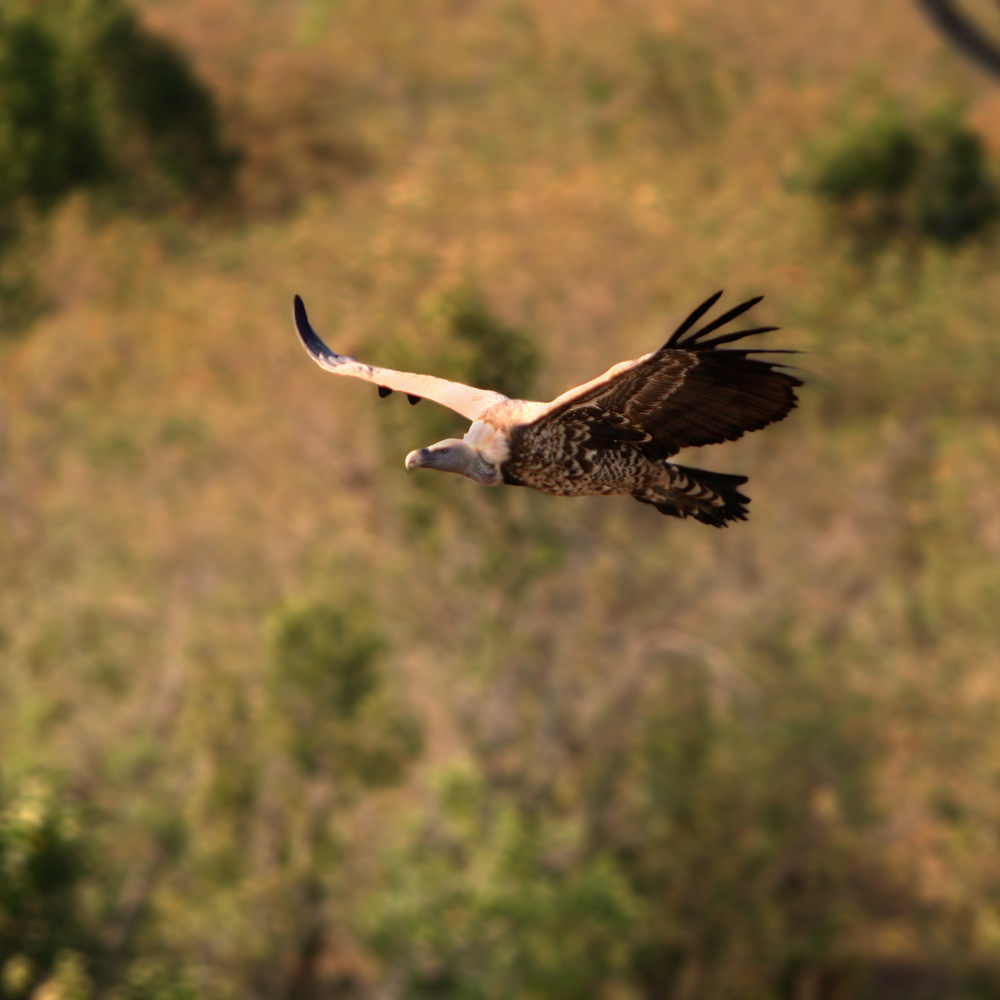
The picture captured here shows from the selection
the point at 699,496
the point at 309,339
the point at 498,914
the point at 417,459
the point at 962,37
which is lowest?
the point at 498,914

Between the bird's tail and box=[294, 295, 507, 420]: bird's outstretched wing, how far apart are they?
0.56 m

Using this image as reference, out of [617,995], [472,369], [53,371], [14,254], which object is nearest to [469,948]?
[617,995]

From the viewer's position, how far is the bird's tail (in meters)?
4.62

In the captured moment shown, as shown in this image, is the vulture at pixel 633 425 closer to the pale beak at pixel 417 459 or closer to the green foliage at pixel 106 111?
the pale beak at pixel 417 459

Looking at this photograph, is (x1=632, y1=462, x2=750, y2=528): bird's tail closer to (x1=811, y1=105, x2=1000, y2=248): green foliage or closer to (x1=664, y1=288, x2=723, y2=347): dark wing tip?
(x1=664, y1=288, x2=723, y2=347): dark wing tip

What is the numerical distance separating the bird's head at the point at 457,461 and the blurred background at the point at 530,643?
9.07 meters

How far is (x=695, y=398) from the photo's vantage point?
437cm

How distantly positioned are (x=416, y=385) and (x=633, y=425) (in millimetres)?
750

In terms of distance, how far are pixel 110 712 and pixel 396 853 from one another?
4.13m

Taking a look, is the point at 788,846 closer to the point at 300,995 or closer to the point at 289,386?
the point at 300,995

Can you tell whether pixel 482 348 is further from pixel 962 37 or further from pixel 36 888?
pixel 36 888

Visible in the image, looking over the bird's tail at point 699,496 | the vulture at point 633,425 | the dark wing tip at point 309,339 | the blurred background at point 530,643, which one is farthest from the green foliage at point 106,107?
the vulture at point 633,425

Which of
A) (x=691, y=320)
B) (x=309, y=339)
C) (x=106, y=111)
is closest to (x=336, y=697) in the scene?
(x=309, y=339)

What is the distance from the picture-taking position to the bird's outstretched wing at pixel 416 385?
451cm
